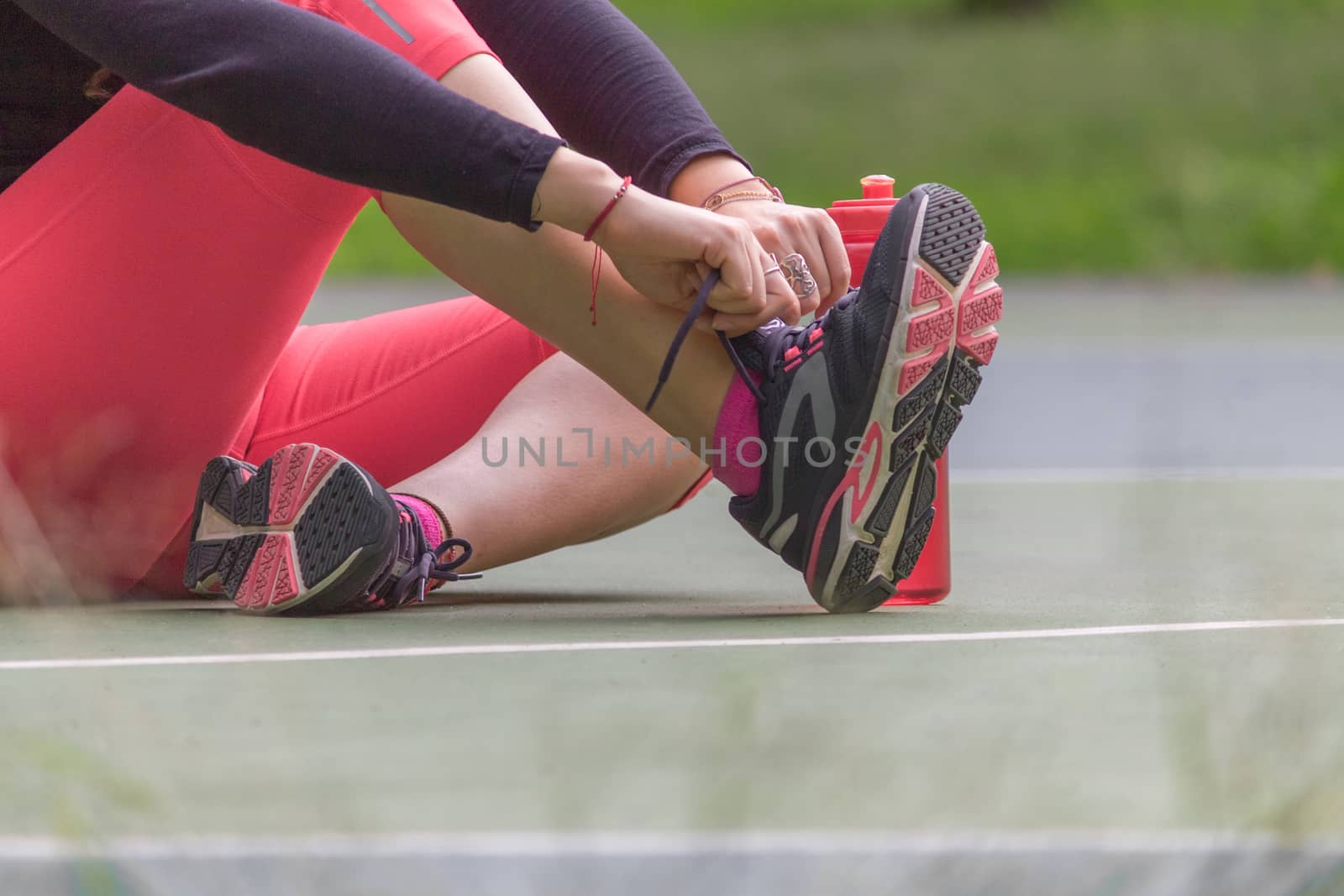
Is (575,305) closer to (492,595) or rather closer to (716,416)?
(716,416)

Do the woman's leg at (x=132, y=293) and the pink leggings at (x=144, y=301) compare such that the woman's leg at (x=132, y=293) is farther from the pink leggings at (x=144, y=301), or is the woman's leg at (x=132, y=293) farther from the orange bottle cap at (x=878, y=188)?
the orange bottle cap at (x=878, y=188)

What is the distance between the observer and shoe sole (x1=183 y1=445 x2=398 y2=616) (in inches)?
73.5

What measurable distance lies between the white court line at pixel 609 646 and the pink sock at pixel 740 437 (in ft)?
0.59

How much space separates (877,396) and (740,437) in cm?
18

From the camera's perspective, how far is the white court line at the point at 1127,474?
3787mm

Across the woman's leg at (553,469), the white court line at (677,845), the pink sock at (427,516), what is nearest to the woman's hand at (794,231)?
the woman's leg at (553,469)

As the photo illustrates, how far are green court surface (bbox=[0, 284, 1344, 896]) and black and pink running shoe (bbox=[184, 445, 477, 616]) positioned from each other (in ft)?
Result: 0.15

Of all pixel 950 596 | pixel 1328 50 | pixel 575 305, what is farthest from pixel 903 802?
pixel 1328 50

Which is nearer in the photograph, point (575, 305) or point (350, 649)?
point (350, 649)

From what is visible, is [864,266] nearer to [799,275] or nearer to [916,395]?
[799,275]

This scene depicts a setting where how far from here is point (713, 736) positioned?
44.9 inches

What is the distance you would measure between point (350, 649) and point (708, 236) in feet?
1.61

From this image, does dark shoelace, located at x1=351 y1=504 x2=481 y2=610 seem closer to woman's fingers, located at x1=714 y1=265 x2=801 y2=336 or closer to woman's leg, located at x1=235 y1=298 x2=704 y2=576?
woman's leg, located at x1=235 y1=298 x2=704 y2=576

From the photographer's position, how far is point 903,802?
106 cm
